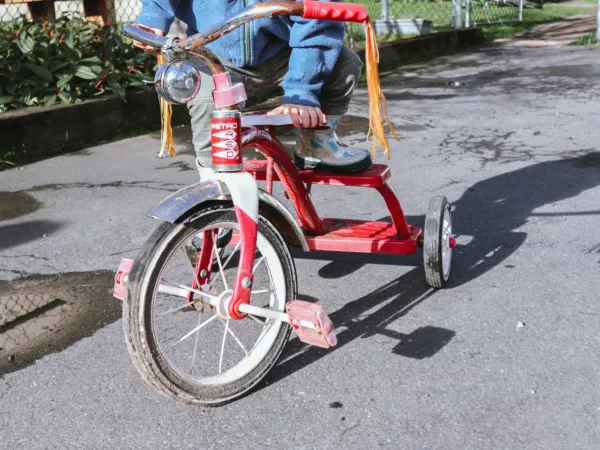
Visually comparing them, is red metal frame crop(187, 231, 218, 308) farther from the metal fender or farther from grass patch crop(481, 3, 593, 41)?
grass patch crop(481, 3, 593, 41)

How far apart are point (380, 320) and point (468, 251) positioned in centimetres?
94

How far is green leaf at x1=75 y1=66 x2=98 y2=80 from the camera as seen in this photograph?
6672mm

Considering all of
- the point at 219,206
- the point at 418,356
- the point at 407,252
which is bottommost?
the point at 418,356

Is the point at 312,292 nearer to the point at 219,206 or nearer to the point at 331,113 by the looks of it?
the point at 331,113

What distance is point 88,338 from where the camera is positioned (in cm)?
318

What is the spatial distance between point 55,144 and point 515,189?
3469 millimetres

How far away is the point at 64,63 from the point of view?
6.67 m

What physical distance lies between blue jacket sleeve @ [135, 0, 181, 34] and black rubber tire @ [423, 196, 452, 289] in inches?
52.7

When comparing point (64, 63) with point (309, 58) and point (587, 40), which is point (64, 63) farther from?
point (587, 40)

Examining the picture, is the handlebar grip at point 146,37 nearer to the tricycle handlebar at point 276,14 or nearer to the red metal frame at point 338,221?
the tricycle handlebar at point 276,14

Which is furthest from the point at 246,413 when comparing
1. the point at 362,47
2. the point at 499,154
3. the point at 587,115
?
the point at 362,47

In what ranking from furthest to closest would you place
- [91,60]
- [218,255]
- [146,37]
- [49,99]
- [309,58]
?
[91,60] → [49,99] → [309,58] → [218,255] → [146,37]

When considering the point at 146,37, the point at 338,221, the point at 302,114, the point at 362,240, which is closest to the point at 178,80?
the point at 146,37

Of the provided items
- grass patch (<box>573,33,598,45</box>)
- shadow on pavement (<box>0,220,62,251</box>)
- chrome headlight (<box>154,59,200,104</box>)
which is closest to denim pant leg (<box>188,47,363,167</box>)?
chrome headlight (<box>154,59,200,104</box>)
